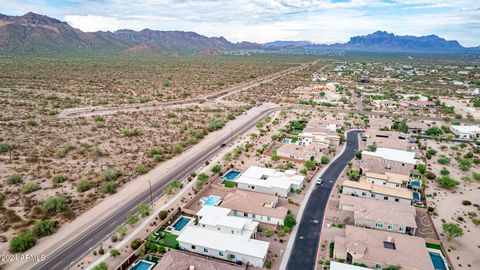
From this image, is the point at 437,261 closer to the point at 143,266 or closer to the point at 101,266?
the point at 143,266

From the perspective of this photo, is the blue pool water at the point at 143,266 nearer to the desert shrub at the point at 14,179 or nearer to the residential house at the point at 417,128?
the desert shrub at the point at 14,179

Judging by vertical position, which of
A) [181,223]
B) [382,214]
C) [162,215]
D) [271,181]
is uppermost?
[271,181]

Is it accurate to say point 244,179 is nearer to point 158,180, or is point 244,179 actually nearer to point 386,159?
point 158,180

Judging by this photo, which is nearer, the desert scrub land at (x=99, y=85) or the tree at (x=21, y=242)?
the tree at (x=21, y=242)

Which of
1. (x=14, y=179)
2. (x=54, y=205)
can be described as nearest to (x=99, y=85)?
(x=14, y=179)

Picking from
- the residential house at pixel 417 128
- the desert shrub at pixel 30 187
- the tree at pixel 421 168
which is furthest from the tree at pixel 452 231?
the desert shrub at pixel 30 187
